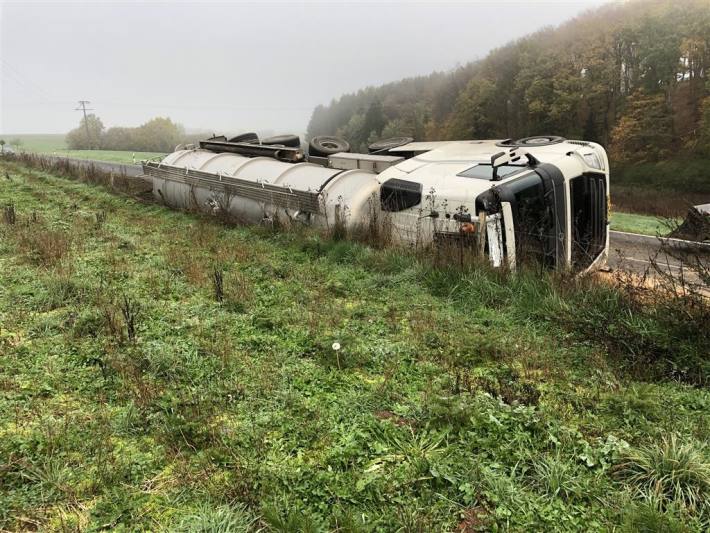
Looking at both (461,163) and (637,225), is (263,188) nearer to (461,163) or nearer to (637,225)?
(461,163)

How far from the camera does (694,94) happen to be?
137 feet

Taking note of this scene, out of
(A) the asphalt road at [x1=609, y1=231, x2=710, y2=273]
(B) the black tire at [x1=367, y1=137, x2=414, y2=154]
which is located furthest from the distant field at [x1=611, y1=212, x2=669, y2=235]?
(B) the black tire at [x1=367, y1=137, x2=414, y2=154]

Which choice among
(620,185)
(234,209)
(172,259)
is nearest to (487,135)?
(620,185)

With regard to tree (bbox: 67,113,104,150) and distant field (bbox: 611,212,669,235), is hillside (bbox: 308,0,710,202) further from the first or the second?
tree (bbox: 67,113,104,150)

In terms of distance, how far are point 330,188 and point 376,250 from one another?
2.32 meters

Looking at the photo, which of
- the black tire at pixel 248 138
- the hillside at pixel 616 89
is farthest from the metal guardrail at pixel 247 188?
the hillside at pixel 616 89

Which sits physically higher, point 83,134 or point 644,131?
point 83,134

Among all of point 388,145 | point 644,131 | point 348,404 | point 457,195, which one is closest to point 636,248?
point 388,145

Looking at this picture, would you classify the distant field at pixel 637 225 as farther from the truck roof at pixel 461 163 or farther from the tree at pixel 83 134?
the tree at pixel 83 134

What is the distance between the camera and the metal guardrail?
9.56 m

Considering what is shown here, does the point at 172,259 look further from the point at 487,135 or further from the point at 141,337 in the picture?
the point at 487,135

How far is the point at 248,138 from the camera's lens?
15953 mm

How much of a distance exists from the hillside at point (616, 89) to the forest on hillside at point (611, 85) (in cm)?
9

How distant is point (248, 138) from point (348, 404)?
14.0m
